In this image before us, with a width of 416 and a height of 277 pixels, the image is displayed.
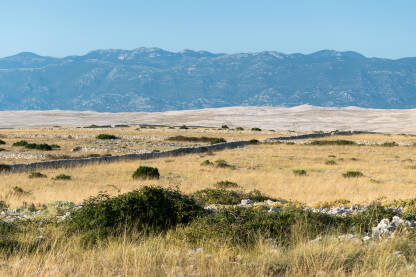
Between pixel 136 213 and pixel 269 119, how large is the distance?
472 feet

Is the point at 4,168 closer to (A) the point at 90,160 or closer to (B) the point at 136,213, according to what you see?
(A) the point at 90,160

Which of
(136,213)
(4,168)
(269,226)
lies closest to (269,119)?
(4,168)

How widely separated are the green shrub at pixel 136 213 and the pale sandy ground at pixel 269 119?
363 feet

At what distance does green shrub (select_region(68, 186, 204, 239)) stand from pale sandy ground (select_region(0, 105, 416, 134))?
363ft

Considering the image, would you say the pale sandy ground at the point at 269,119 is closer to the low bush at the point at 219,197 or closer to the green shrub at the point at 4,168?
the green shrub at the point at 4,168

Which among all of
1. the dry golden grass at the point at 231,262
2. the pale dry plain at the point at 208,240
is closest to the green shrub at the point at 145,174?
the pale dry plain at the point at 208,240

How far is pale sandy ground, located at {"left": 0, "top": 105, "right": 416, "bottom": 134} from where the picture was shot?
13038 centimetres

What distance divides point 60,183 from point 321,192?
523 inches

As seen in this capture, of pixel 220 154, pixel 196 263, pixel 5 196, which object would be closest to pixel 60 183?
pixel 5 196

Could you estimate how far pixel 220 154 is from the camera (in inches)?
1927

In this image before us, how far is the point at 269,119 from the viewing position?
15412 centimetres

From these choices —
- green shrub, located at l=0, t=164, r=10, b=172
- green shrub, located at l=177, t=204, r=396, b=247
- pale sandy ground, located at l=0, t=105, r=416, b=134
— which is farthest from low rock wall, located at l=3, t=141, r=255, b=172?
pale sandy ground, located at l=0, t=105, r=416, b=134

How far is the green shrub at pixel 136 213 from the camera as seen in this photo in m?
11.0

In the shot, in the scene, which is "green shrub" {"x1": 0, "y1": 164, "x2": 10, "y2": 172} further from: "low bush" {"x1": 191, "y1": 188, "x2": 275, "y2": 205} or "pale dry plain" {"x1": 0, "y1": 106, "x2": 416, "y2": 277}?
"low bush" {"x1": 191, "y1": 188, "x2": 275, "y2": 205}
